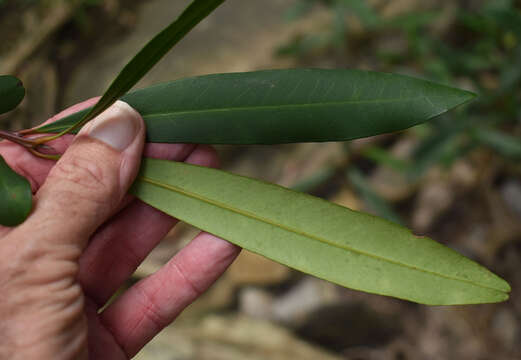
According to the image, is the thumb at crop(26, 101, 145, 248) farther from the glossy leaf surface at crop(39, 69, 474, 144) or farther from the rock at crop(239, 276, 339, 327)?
the rock at crop(239, 276, 339, 327)

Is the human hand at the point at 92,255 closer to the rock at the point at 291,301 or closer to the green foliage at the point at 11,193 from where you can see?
the green foliage at the point at 11,193

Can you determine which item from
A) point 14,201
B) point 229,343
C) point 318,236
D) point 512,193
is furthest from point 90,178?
point 512,193

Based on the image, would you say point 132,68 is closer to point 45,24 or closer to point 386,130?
point 386,130

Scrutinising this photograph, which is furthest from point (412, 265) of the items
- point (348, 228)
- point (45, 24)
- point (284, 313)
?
point (45, 24)

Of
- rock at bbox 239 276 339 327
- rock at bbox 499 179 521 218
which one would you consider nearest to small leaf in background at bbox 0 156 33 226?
rock at bbox 239 276 339 327

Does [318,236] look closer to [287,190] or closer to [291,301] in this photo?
[287,190]

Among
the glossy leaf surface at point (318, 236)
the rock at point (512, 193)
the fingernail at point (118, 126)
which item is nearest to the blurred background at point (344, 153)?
the rock at point (512, 193)
